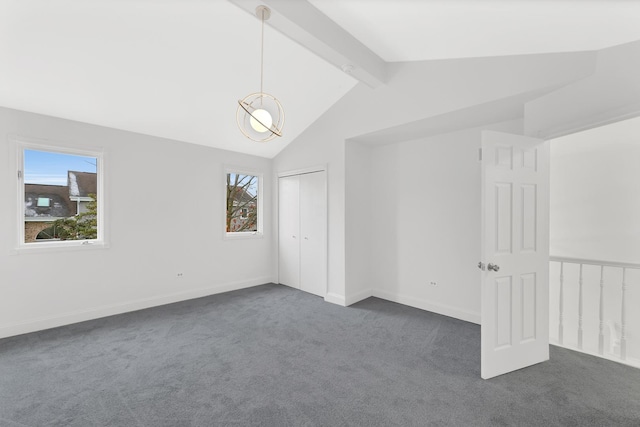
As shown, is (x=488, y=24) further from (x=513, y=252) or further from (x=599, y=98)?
(x=513, y=252)

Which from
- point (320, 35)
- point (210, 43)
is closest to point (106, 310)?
point (210, 43)

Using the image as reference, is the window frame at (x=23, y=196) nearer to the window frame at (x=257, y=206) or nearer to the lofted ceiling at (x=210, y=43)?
the lofted ceiling at (x=210, y=43)

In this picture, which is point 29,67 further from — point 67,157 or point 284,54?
point 284,54

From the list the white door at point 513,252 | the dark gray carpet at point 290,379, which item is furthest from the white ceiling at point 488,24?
the dark gray carpet at point 290,379

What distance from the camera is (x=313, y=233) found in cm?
458

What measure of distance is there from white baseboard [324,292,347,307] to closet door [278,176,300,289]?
83 centimetres

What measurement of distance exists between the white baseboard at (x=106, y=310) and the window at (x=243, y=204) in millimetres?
984

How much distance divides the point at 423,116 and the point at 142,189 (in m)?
3.88

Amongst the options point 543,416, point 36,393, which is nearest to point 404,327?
point 543,416

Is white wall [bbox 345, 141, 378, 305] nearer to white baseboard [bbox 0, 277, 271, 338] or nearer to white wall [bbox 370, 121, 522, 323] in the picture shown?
white wall [bbox 370, 121, 522, 323]

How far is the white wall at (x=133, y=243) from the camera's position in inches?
121

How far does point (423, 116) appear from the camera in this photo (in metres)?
3.14

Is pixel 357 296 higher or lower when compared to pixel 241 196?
lower

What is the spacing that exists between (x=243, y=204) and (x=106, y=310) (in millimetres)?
2552
